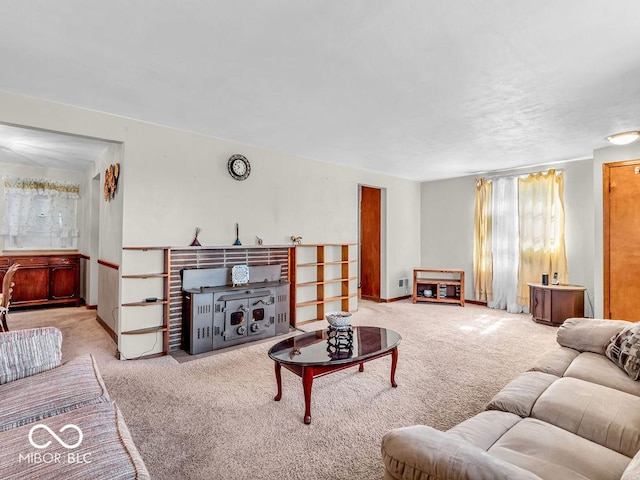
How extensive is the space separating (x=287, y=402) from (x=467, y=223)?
17.6ft

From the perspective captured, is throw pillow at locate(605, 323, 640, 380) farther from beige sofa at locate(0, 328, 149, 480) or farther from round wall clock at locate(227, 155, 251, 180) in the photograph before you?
round wall clock at locate(227, 155, 251, 180)

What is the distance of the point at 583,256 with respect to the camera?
17.3 feet

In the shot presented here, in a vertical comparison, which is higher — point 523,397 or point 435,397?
point 523,397

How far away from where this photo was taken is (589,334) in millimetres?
2543

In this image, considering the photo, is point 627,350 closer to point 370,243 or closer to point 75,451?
point 75,451

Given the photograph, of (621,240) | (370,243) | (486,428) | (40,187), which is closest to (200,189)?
(486,428)

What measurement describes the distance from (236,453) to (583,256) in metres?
5.72

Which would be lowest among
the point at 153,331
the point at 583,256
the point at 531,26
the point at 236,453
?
the point at 236,453

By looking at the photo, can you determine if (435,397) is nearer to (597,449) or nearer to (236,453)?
(597,449)

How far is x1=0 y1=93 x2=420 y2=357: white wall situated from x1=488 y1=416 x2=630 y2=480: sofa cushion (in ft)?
11.7

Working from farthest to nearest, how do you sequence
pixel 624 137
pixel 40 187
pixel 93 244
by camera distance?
pixel 40 187 < pixel 93 244 < pixel 624 137

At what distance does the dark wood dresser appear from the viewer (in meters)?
5.62

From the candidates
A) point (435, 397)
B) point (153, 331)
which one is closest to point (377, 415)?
point (435, 397)

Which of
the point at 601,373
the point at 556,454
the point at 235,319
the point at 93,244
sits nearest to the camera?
the point at 556,454
